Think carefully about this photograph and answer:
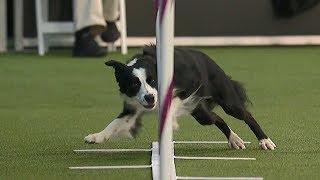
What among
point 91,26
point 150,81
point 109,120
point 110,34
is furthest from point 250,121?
point 110,34

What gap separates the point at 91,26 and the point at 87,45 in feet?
0.60

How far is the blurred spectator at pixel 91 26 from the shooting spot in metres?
7.46

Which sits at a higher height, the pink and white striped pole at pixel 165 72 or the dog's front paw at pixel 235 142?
the pink and white striped pole at pixel 165 72

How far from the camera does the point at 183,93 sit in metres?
2.97

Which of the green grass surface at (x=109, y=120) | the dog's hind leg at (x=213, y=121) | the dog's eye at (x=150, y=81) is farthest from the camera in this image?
the dog's hind leg at (x=213, y=121)

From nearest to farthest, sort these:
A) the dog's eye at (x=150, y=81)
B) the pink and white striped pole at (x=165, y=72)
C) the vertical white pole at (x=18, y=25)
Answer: the pink and white striped pole at (x=165, y=72) < the dog's eye at (x=150, y=81) < the vertical white pole at (x=18, y=25)

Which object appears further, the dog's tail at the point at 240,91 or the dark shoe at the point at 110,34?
the dark shoe at the point at 110,34

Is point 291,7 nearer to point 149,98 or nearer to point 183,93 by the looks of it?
point 183,93

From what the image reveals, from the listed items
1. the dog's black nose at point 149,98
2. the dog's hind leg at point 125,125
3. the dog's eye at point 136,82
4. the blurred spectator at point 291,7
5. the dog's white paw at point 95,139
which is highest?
the dog's eye at point 136,82

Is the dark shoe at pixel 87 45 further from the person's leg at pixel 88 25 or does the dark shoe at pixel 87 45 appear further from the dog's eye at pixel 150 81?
the dog's eye at pixel 150 81

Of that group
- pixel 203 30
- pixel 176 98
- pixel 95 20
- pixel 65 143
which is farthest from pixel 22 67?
pixel 176 98

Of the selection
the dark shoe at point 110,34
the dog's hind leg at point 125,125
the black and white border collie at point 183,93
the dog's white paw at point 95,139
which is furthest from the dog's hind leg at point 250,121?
the dark shoe at point 110,34

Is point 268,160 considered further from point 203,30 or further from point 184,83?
point 203,30

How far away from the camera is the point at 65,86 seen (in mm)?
5527
